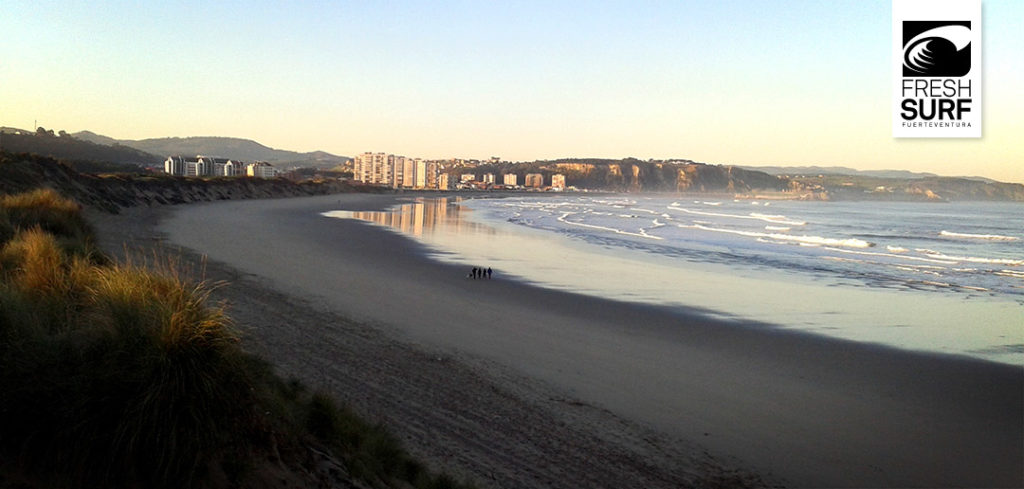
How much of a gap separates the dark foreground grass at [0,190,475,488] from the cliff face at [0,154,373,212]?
2270cm

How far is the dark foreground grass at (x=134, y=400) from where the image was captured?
319 cm

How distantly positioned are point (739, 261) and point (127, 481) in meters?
21.2

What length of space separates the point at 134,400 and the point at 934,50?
18704 mm

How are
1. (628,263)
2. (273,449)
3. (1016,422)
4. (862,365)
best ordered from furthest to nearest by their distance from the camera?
(628,263) → (862,365) → (1016,422) → (273,449)

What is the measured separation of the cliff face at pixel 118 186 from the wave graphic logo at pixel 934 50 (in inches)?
1060

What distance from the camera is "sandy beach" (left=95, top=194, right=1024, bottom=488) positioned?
5797 millimetres

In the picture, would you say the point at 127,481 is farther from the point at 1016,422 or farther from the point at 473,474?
the point at 1016,422

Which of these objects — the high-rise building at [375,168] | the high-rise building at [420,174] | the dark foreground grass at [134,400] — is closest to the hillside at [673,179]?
the high-rise building at [420,174]

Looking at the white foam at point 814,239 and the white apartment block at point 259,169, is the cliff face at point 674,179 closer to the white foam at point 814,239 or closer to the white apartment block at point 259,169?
the white apartment block at point 259,169

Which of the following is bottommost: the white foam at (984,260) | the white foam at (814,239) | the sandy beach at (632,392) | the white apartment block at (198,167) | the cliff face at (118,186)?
the sandy beach at (632,392)

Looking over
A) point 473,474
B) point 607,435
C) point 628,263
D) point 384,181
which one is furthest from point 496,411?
point 384,181

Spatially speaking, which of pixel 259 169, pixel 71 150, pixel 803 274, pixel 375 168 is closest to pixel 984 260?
pixel 803 274

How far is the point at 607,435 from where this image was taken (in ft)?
20.8

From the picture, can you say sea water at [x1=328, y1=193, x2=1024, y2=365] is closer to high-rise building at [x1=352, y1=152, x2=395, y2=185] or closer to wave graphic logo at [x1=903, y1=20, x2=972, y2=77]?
wave graphic logo at [x1=903, y1=20, x2=972, y2=77]
